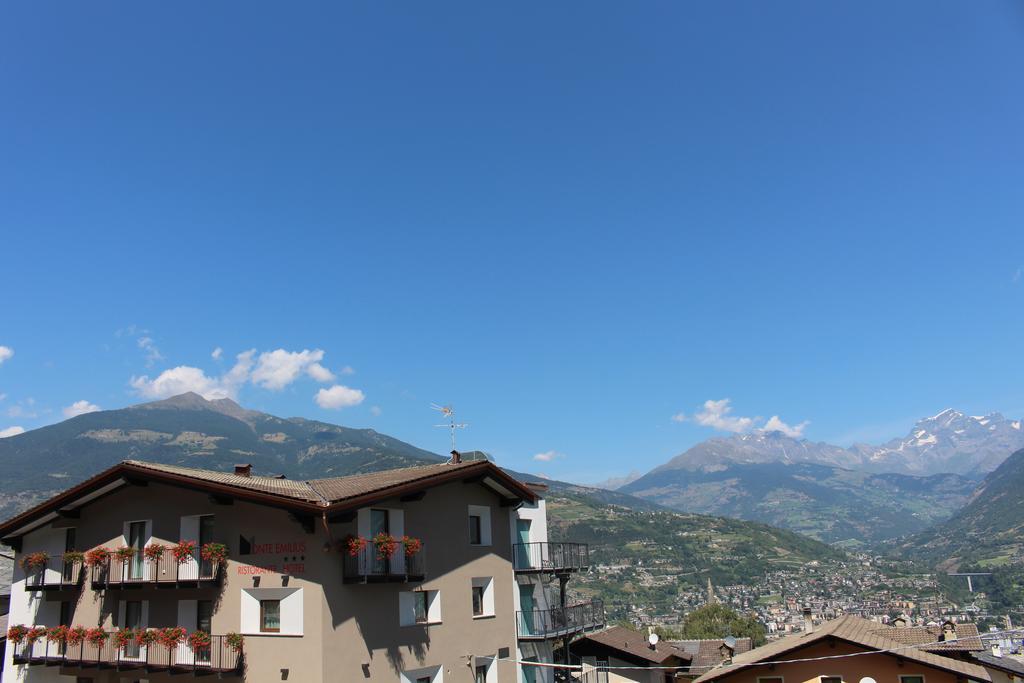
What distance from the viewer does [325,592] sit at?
21656mm

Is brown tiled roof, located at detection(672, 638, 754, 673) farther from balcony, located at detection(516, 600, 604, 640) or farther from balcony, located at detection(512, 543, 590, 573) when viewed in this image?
balcony, located at detection(512, 543, 590, 573)

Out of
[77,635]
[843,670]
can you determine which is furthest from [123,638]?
[843,670]

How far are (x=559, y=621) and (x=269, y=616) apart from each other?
13.9 metres

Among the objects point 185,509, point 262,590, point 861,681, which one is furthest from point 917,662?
point 185,509

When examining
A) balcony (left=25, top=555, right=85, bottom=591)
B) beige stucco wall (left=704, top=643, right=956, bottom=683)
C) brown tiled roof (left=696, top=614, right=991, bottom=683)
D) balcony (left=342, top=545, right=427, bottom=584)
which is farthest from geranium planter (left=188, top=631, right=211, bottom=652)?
beige stucco wall (left=704, top=643, right=956, bottom=683)

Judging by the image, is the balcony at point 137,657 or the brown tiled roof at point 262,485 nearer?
the brown tiled roof at point 262,485

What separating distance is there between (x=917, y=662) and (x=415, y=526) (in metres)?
19.5

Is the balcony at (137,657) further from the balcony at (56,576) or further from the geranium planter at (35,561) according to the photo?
the geranium planter at (35,561)

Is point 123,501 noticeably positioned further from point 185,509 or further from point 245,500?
point 245,500

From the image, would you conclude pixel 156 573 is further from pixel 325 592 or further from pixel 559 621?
pixel 559 621

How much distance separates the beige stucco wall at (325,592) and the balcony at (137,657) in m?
0.70

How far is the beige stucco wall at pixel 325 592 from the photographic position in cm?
2184

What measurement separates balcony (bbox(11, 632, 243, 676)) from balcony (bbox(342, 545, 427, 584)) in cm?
433

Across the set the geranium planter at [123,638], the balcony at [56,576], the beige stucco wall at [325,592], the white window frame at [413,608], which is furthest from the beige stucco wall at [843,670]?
the balcony at [56,576]
